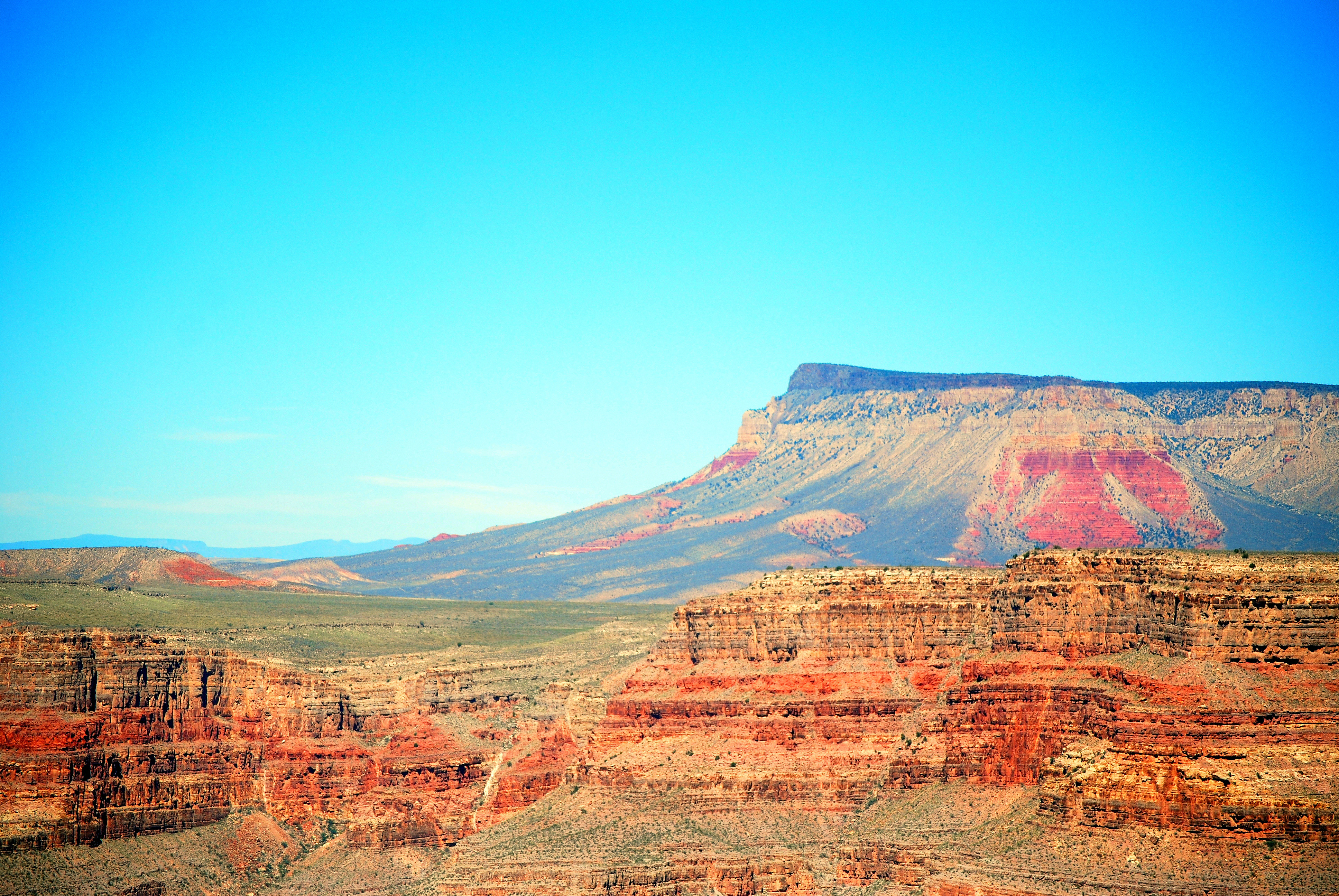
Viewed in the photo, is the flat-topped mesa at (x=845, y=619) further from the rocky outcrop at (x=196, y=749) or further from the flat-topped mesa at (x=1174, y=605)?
the rocky outcrop at (x=196, y=749)

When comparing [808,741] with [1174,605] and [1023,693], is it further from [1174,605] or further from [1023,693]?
[1174,605]

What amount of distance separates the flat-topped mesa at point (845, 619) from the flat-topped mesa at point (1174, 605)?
2.39 metres

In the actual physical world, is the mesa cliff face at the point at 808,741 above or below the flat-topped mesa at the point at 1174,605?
below

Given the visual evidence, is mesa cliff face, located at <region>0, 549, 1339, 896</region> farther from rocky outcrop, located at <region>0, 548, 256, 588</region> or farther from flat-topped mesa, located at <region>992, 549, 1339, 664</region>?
rocky outcrop, located at <region>0, 548, 256, 588</region>

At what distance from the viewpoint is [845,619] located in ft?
313

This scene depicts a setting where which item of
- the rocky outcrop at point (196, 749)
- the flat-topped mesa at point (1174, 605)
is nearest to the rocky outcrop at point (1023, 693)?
the flat-topped mesa at point (1174, 605)

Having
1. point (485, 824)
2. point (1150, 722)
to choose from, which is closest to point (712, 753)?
point (485, 824)

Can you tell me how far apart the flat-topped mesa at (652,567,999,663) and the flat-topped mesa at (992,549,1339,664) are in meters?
2.39

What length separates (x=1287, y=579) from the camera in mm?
79938

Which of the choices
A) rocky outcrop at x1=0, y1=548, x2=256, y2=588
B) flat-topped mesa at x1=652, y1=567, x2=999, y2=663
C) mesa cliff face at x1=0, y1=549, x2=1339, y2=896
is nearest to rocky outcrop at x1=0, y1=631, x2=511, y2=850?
mesa cliff face at x1=0, y1=549, x2=1339, y2=896

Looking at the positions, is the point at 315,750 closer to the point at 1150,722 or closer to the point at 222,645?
the point at 222,645

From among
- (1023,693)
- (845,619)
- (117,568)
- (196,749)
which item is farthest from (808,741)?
(117,568)

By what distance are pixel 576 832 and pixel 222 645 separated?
133ft

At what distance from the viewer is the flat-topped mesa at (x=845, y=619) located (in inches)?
3693
